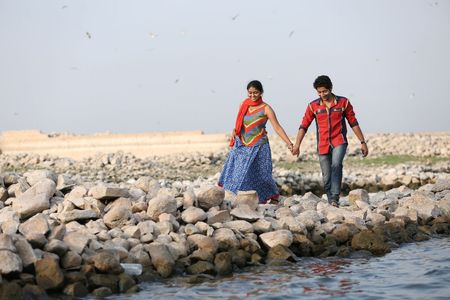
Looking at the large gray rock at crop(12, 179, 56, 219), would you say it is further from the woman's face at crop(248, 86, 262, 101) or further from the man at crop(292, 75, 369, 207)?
the man at crop(292, 75, 369, 207)

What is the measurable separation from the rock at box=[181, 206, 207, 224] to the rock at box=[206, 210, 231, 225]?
70 mm

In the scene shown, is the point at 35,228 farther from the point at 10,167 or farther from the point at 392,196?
the point at 10,167

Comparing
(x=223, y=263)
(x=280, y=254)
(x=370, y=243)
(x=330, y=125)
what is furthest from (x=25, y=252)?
(x=330, y=125)

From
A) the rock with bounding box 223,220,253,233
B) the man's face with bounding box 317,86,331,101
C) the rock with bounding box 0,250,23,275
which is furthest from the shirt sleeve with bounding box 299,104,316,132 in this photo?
the rock with bounding box 0,250,23,275

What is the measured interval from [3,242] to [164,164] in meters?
16.1

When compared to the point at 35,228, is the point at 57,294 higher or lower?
lower

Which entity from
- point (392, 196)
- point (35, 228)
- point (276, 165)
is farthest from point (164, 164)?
point (35, 228)

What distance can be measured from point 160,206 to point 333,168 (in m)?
3.17

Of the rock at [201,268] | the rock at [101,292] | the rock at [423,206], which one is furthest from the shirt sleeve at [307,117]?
the rock at [101,292]

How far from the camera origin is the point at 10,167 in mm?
23344

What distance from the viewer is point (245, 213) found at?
30.5 ft

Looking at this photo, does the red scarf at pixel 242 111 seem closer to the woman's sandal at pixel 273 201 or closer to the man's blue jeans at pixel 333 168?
the woman's sandal at pixel 273 201

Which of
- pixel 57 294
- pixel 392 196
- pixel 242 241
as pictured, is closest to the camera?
pixel 57 294

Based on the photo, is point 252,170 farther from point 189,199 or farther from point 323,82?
point 189,199
